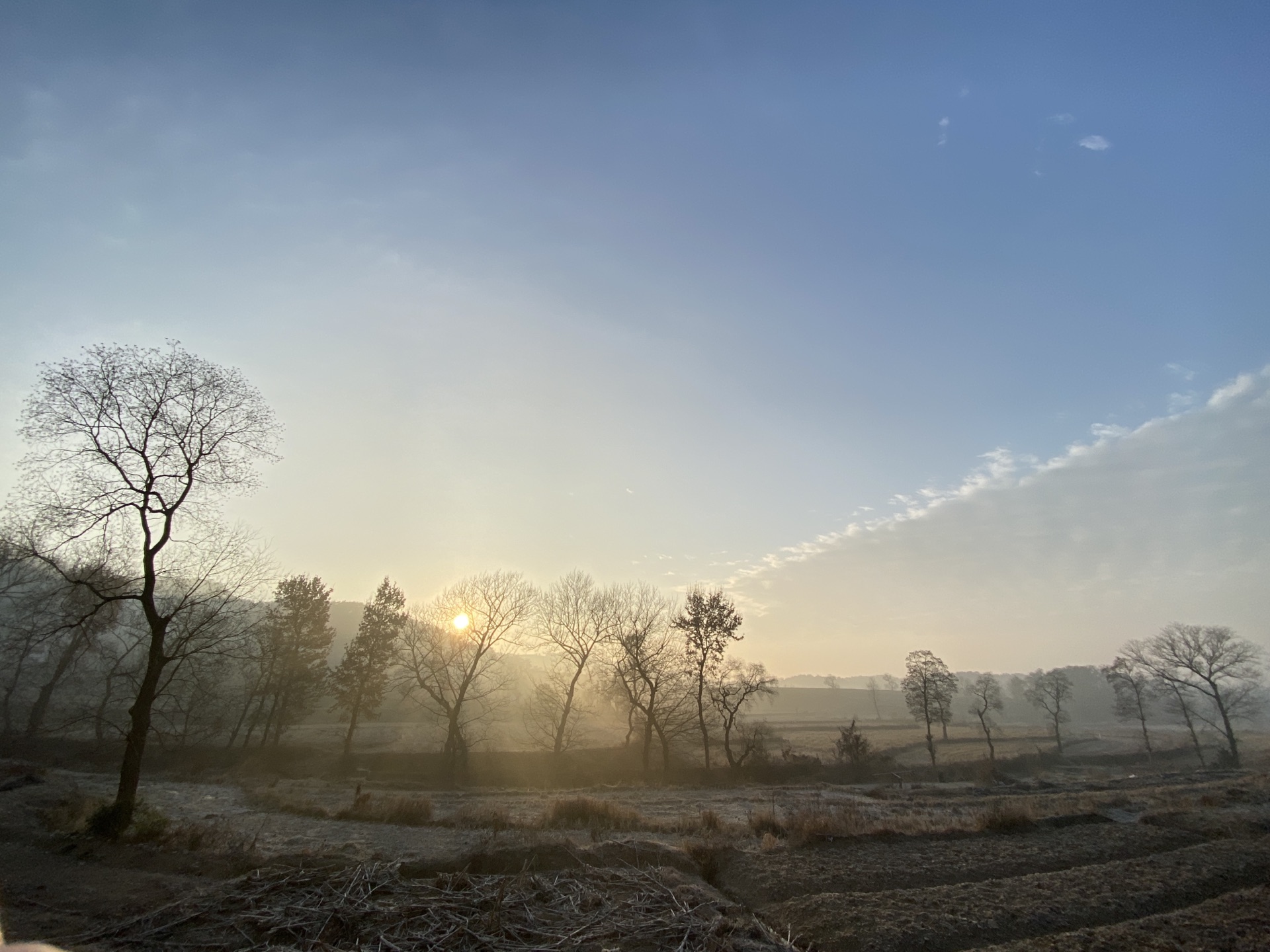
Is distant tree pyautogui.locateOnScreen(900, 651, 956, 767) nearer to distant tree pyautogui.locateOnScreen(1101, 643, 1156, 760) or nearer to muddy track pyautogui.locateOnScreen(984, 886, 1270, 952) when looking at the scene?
distant tree pyautogui.locateOnScreen(1101, 643, 1156, 760)

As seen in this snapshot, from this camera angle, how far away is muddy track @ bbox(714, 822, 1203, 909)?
34.2 ft

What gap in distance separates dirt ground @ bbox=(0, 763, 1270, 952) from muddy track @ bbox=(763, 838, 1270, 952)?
0.04m

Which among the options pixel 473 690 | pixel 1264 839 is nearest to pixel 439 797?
pixel 473 690

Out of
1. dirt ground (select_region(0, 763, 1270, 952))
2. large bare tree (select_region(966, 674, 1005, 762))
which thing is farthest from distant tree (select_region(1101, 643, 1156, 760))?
dirt ground (select_region(0, 763, 1270, 952))

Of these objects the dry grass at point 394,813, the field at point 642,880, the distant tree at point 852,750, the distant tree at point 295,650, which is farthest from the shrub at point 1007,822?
the distant tree at point 295,650

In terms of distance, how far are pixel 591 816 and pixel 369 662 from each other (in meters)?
31.6

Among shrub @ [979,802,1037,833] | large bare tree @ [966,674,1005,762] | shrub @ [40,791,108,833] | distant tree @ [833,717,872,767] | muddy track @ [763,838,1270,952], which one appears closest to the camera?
muddy track @ [763,838,1270,952]

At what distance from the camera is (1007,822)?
1571 centimetres

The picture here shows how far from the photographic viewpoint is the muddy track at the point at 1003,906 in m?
7.98

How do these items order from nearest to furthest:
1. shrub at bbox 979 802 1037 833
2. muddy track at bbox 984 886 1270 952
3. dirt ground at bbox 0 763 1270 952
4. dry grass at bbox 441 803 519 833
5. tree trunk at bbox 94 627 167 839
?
dirt ground at bbox 0 763 1270 952 < muddy track at bbox 984 886 1270 952 < tree trunk at bbox 94 627 167 839 < shrub at bbox 979 802 1037 833 < dry grass at bbox 441 803 519 833

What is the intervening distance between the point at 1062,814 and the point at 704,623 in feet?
83.7

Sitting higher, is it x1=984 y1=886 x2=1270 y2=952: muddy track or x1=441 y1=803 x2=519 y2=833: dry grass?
x1=984 y1=886 x2=1270 y2=952: muddy track

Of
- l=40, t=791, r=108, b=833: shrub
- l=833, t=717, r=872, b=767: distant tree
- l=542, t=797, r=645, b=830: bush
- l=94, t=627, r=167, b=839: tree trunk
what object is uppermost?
l=94, t=627, r=167, b=839: tree trunk

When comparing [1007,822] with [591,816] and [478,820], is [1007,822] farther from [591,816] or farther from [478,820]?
[478,820]
